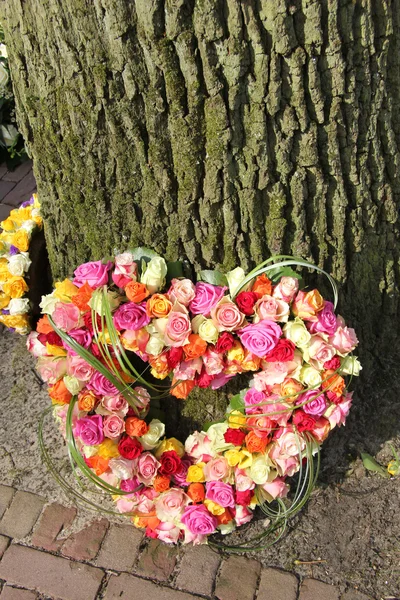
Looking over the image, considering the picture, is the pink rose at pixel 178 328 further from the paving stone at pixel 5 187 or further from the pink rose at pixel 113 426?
the paving stone at pixel 5 187

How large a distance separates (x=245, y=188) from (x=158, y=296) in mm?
465

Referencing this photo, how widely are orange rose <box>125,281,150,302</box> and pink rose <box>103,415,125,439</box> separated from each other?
1.54 ft

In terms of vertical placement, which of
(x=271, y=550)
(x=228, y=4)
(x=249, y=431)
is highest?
(x=228, y=4)

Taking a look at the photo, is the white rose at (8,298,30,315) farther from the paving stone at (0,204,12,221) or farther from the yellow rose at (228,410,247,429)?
the paving stone at (0,204,12,221)

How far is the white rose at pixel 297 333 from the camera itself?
196cm

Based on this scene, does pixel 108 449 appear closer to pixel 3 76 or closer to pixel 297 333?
pixel 297 333

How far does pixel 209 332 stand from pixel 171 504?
0.72m

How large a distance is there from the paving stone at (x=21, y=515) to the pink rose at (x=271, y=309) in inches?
51.9

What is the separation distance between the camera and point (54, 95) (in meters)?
1.94

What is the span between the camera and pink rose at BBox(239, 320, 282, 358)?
75.6 inches

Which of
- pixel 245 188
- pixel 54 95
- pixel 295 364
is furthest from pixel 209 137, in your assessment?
pixel 295 364

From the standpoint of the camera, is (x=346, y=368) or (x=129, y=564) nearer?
(x=346, y=368)

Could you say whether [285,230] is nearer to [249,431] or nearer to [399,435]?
[249,431]

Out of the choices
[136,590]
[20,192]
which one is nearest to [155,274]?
[136,590]
